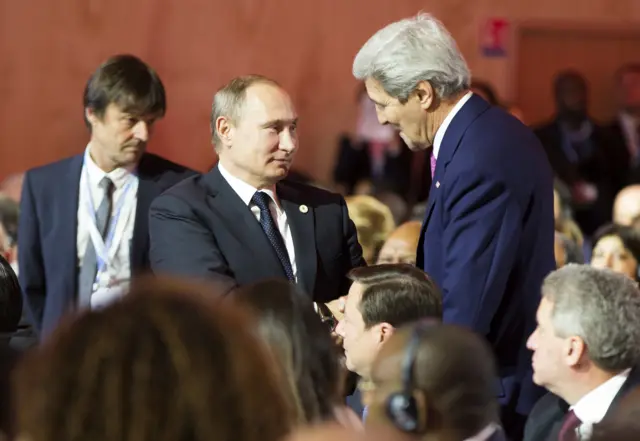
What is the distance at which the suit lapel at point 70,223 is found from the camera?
4.10m

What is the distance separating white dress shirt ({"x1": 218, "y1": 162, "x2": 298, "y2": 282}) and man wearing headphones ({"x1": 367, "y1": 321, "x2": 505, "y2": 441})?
114 cm

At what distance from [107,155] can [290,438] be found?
269cm

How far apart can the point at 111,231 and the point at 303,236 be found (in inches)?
44.6

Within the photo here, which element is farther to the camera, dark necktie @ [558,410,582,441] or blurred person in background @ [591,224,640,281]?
blurred person in background @ [591,224,640,281]

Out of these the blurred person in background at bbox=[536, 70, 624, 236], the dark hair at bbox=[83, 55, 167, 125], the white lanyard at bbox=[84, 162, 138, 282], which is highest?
the dark hair at bbox=[83, 55, 167, 125]

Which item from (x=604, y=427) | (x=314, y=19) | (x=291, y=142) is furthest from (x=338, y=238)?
(x=314, y=19)

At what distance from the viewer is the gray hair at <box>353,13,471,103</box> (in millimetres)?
3121

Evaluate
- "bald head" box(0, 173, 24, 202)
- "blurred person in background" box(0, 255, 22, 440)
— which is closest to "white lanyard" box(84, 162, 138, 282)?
"blurred person in background" box(0, 255, 22, 440)

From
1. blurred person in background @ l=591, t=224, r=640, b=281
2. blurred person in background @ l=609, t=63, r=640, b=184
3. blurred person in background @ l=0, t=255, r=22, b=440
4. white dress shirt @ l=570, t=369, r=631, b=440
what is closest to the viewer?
blurred person in background @ l=0, t=255, r=22, b=440

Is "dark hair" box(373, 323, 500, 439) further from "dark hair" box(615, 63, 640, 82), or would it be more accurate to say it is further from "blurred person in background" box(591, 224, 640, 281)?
"dark hair" box(615, 63, 640, 82)

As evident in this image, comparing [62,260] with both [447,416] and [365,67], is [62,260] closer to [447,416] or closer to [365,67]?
[365,67]

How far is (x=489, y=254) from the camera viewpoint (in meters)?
3.02

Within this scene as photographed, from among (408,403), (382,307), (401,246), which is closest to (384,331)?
(382,307)

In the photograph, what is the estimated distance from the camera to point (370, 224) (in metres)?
4.66
